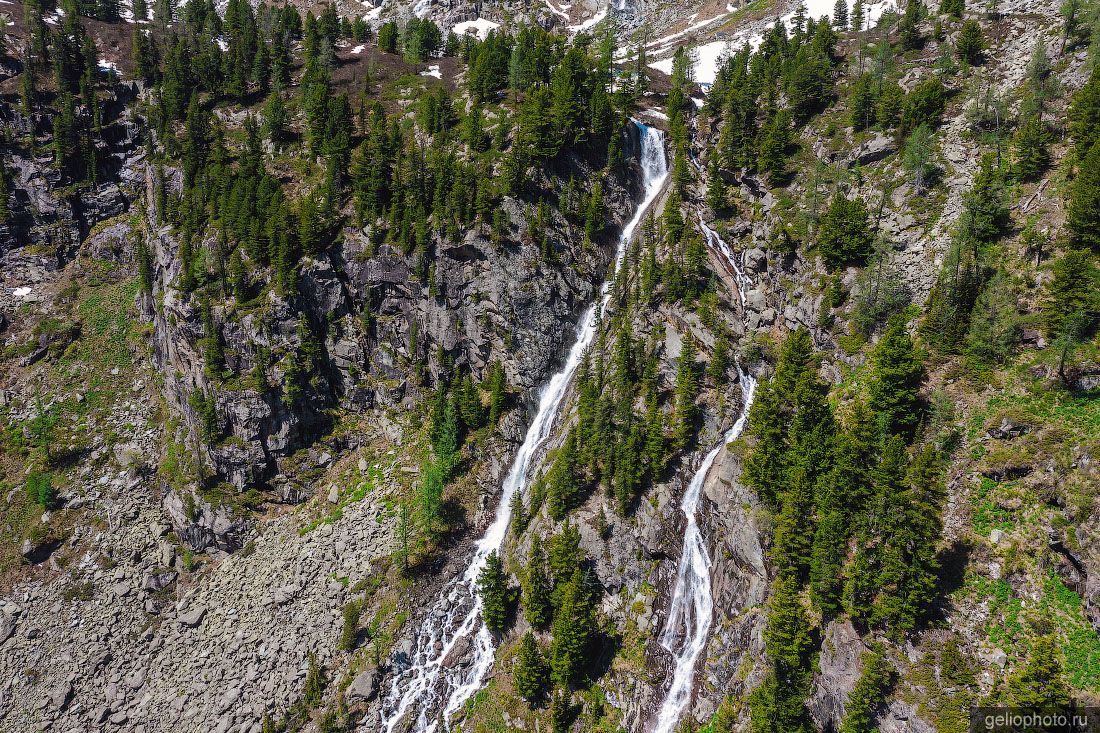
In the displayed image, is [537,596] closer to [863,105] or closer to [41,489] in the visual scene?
[41,489]

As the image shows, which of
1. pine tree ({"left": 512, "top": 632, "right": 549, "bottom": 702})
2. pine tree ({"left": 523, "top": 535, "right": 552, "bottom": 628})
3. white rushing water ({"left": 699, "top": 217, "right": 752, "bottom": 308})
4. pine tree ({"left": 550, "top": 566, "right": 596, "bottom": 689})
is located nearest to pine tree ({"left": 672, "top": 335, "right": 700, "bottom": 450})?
white rushing water ({"left": 699, "top": 217, "right": 752, "bottom": 308})

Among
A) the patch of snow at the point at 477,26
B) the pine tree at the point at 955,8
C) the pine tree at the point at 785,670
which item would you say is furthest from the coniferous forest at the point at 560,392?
the patch of snow at the point at 477,26

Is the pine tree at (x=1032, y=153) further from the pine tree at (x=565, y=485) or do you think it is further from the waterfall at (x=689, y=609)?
the pine tree at (x=565, y=485)

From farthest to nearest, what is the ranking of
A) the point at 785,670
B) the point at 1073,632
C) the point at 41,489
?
the point at 41,489, the point at 785,670, the point at 1073,632

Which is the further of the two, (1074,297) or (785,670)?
(1074,297)

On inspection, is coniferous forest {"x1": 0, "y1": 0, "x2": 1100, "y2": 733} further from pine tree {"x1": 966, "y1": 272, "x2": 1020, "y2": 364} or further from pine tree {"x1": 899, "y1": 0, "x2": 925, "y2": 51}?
pine tree {"x1": 899, "y1": 0, "x2": 925, "y2": 51}

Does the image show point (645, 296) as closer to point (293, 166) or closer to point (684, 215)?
point (684, 215)

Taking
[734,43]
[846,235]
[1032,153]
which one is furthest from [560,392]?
[734,43]
